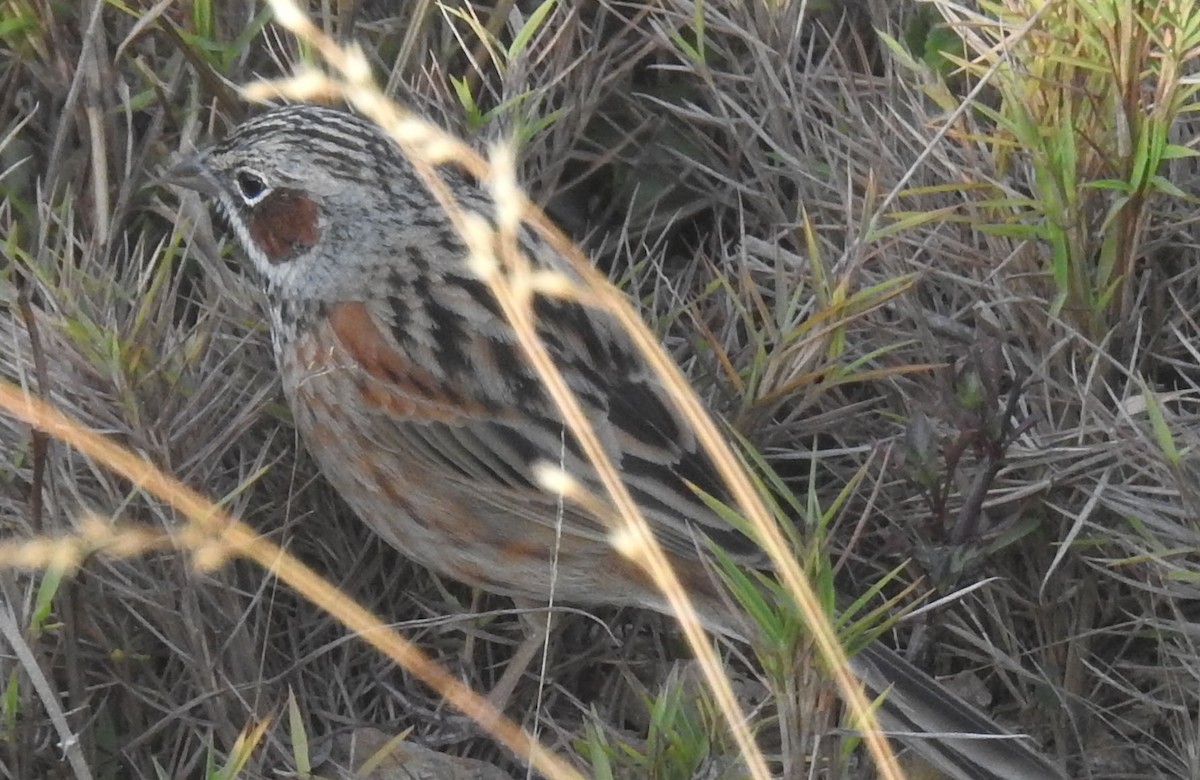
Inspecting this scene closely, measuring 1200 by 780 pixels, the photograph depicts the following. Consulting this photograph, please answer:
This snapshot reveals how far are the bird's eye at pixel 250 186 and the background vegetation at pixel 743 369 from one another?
133mm

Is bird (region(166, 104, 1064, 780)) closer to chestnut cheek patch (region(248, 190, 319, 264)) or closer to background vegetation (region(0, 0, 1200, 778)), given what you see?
chestnut cheek patch (region(248, 190, 319, 264))

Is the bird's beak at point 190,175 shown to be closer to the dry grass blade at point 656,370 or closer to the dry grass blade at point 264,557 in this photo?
the dry grass blade at point 656,370

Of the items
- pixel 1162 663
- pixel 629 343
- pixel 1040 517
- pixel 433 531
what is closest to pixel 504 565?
pixel 433 531

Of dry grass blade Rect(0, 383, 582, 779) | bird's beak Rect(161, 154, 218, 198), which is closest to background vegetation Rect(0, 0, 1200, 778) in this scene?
dry grass blade Rect(0, 383, 582, 779)

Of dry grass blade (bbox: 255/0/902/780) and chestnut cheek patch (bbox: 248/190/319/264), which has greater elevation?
dry grass blade (bbox: 255/0/902/780)

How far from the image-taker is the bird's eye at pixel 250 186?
3.27 metres

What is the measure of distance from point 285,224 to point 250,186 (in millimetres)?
101

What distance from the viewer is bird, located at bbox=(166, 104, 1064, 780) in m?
2.93

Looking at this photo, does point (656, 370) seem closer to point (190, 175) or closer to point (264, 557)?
point (264, 557)

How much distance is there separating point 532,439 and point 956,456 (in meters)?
0.73

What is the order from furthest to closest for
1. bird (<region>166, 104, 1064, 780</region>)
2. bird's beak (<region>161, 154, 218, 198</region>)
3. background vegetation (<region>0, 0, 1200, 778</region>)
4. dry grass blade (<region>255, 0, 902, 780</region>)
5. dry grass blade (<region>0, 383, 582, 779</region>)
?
bird's beak (<region>161, 154, 218, 198</region>) < bird (<region>166, 104, 1064, 780</region>) < background vegetation (<region>0, 0, 1200, 778</region>) < dry grass blade (<region>0, 383, 582, 779</region>) < dry grass blade (<region>255, 0, 902, 780</region>)

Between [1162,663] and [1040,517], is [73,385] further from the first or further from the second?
[1162,663]

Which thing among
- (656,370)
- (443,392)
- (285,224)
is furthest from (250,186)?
(656,370)

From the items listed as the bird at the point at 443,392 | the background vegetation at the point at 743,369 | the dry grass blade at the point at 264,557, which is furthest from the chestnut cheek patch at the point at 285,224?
the dry grass blade at the point at 264,557
